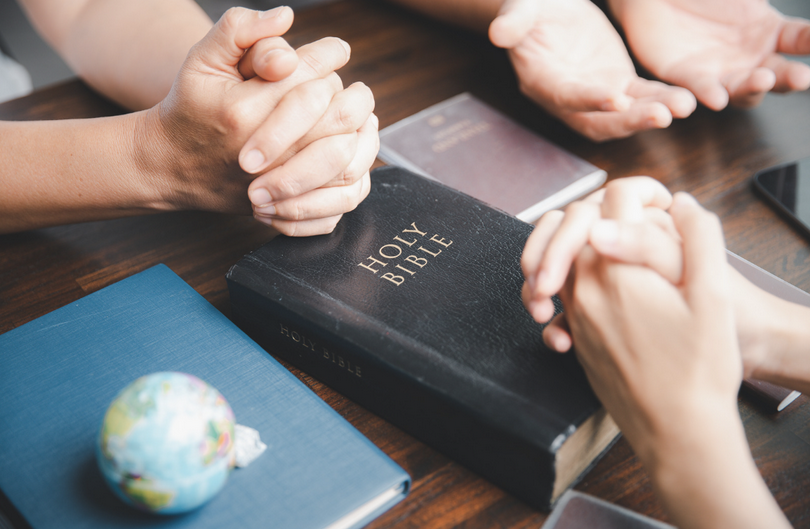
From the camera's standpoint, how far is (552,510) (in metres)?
0.56

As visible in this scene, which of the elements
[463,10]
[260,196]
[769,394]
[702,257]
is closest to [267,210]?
[260,196]

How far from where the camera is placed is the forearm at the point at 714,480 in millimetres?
465

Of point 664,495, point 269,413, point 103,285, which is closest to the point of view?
point 664,495

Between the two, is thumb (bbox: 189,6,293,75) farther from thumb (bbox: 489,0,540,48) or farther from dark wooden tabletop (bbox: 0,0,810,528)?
thumb (bbox: 489,0,540,48)

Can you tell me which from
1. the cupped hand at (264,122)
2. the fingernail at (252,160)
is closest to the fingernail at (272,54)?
the cupped hand at (264,122)

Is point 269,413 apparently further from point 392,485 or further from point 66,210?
point 66,210

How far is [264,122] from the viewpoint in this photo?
0.73m

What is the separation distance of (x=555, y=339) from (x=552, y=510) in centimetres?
17

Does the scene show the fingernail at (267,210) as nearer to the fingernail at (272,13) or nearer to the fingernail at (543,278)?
the fingernail at (272,13)

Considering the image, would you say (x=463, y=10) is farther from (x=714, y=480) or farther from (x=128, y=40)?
(x=714, y=480)

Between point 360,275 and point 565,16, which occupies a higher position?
point 565,16

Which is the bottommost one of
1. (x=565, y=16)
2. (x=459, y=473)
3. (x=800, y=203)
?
(x=459, y=473)

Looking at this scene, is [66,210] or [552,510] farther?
[66,210]

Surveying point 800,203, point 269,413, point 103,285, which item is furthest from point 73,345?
point 800,203
